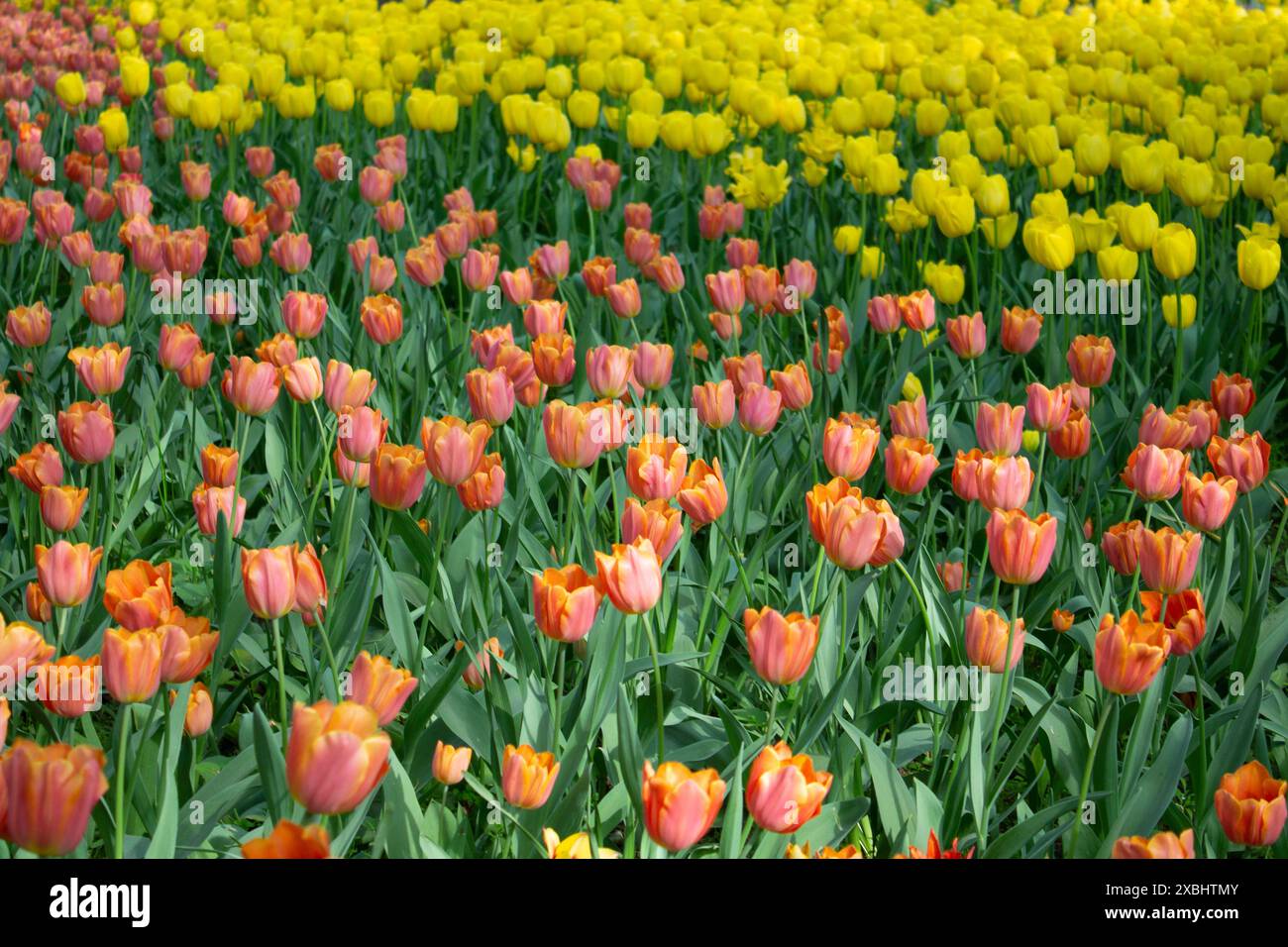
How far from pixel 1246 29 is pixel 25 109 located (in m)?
4.86

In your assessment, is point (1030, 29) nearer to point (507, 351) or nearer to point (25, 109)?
point (25, 109)

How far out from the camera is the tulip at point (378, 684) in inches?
57.5

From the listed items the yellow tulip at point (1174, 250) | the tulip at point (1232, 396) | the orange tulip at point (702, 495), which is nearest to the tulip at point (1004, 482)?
the orange tulip at point (702, 495)

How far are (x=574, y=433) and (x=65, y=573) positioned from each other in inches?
28.1

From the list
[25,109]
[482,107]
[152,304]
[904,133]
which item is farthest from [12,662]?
[482,107]

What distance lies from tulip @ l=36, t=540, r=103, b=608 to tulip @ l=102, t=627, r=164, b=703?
290 mm

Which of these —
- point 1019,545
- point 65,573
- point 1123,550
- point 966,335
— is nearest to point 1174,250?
point 966,335

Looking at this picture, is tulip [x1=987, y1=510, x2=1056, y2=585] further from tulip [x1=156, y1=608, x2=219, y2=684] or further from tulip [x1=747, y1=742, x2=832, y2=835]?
tulip [x1=156, y1=608, x2=219, y2=684]

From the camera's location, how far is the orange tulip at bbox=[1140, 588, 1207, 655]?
187cm

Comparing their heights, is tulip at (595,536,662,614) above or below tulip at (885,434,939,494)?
above

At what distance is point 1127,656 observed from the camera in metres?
1.61

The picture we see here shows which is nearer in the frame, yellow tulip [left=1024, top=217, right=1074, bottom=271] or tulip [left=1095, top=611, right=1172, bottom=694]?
tulip [left=1095, top=611, right=1172, bottom=694]

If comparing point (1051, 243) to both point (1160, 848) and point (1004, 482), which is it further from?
point (1160, 848)

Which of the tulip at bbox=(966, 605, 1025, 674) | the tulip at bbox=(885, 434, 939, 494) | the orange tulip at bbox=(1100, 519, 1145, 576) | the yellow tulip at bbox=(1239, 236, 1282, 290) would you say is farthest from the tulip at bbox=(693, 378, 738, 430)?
the yellow tulip at bbox=(1239, 236, 1282, 290)
